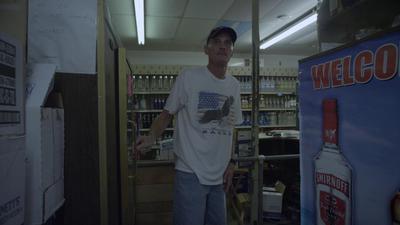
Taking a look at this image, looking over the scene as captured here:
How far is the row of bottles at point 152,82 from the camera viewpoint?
5.49 meters

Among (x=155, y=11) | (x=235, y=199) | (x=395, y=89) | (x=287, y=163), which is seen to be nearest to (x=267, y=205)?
(x=235, y=199)

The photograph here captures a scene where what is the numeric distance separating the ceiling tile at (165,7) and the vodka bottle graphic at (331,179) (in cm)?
328

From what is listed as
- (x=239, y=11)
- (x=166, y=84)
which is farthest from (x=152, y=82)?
(x=239, y=11)

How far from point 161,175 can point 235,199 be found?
3.69ft

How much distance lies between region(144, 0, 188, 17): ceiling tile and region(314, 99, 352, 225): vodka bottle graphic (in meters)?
A: 3.28

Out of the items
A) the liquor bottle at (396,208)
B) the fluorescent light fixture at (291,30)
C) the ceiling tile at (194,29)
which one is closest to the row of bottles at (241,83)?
the fluorescent light fixture at (291,30)

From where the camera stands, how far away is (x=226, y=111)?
1.51 metres

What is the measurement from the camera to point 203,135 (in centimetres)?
140

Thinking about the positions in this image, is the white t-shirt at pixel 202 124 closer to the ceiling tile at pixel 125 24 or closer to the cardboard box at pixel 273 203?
the cardboard box at pixel 273 203

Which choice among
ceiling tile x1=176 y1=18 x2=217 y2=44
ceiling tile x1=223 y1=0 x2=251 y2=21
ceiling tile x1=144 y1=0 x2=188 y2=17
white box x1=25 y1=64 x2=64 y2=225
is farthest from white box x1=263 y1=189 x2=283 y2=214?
ceiling tile x1=176 y1=18 x2=217 y2=44

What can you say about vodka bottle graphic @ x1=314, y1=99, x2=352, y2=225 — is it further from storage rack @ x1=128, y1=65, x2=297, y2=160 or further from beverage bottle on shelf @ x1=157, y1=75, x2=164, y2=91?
beverage bottle on shelf @ x1=157, y1=75, x2=164, y2=91

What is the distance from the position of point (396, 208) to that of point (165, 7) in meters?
3.89

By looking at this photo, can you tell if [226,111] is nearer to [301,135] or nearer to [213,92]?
→ [213,92]

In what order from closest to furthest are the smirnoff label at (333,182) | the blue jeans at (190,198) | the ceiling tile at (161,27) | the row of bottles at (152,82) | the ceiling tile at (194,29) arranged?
the smirnoff label at (333,182) < the blue jeans at (190,198) < the ceiling tile at (161,27) < the ceiling tile at (194,29) < the row of bottles at (152,82)
